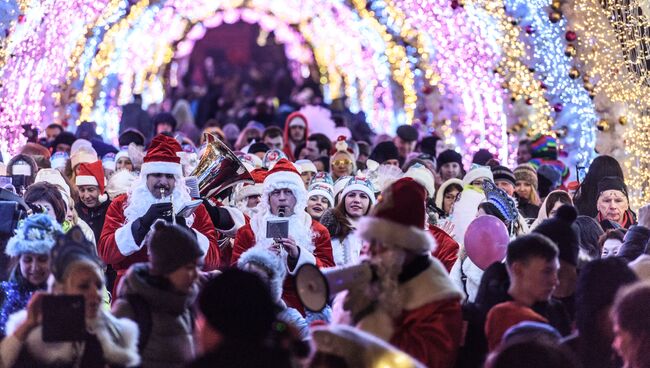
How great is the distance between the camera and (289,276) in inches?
424

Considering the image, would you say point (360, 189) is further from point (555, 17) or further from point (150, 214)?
point (555, 17)

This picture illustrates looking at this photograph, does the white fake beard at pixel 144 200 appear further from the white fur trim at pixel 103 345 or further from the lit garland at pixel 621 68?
the lit garland at pixel 621 68

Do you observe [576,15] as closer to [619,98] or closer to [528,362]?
[619,98]

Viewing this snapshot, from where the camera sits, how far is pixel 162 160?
1134cm

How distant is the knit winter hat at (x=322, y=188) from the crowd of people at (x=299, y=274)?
29 mm

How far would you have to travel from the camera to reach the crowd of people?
21.2ft

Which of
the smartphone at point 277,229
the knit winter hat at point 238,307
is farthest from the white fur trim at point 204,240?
the knit winter hat at point 238,307

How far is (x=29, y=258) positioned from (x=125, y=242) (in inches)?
88.7

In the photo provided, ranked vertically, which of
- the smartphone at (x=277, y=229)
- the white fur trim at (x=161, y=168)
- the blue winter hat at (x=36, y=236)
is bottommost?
the smartphone at (x=277, y=229)

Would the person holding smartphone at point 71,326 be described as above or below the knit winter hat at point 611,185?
below

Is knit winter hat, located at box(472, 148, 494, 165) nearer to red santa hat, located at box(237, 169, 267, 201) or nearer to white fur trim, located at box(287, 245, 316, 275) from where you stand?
red santa hat, located at box(237, 169, 267, 201)

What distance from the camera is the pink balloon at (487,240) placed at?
10047 millimetres

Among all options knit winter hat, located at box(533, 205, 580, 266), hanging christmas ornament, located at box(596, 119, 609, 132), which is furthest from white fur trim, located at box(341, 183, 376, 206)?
hanging christmas ornament, located at box(596, 119, 609, 132)

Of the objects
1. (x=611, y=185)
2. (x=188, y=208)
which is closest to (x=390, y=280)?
(x=188, y=208)
